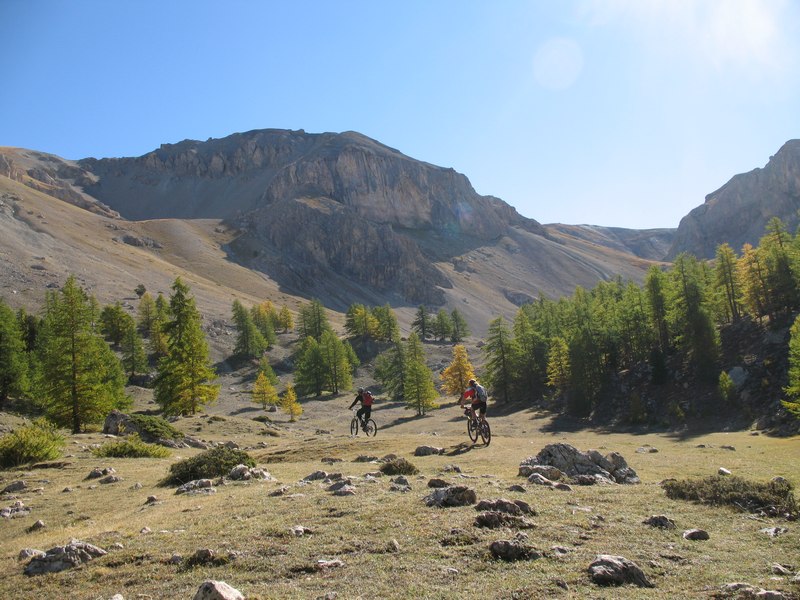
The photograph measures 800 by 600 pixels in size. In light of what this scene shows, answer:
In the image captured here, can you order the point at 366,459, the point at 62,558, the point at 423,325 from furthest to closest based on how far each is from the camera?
the point at 423,325 → the point at 366,459 → the point at 62,558

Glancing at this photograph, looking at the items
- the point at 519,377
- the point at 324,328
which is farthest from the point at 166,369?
the point at 324,328

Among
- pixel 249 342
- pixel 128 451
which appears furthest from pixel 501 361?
pixel 249 342

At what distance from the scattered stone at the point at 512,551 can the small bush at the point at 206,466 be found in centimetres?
1131

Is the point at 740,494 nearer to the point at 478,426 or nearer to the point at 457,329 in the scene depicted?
the point at 478,426

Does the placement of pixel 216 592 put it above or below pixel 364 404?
above

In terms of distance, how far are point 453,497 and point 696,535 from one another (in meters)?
4.18

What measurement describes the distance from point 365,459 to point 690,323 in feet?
147

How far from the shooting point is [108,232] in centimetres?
18738

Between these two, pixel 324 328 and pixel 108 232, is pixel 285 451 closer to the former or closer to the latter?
pixel 324 328

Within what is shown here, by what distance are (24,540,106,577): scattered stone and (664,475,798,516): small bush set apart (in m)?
11.4

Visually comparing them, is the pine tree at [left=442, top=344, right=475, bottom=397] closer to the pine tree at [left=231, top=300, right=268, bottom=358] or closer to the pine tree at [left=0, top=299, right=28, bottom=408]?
the pine tree at [left=231, top=300, right=268, bottom=358]

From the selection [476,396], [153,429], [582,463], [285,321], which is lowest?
[153,429]

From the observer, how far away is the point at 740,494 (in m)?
10.3

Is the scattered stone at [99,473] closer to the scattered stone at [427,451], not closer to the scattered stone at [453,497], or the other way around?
the scattered stone at [427,451]
